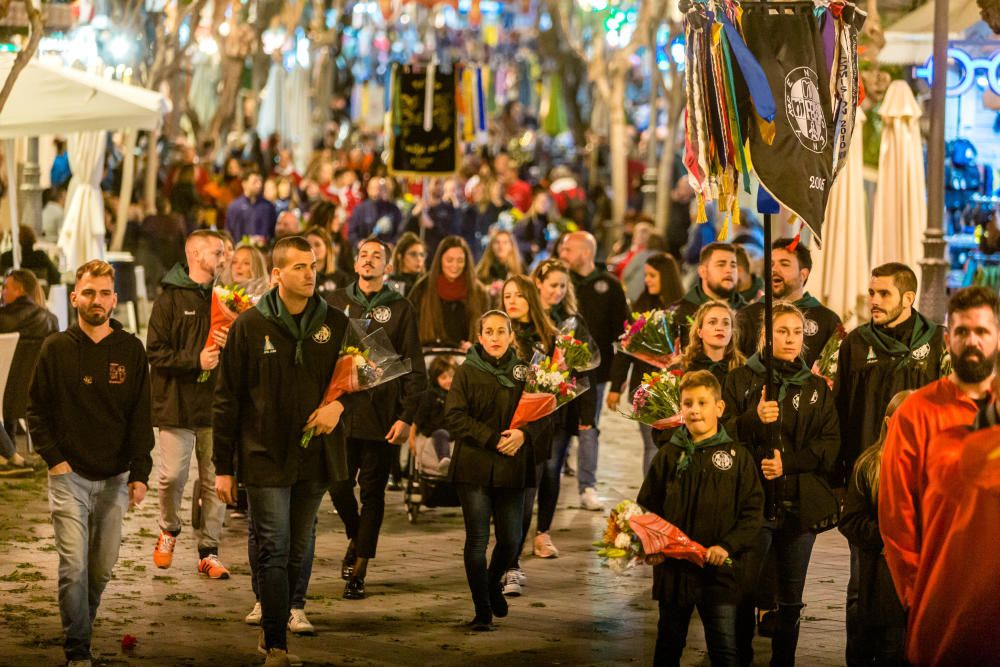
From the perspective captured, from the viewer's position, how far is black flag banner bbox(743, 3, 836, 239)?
27.7 feet

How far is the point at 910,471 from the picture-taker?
6051 mm

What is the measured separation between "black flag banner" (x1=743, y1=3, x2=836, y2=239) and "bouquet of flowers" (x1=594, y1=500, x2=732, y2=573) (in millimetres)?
1681

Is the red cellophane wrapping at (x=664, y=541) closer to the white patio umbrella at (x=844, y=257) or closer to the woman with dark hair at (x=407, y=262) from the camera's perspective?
the woman with dark hair at (x=407, y=262)

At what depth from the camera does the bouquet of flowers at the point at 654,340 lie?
1105cm

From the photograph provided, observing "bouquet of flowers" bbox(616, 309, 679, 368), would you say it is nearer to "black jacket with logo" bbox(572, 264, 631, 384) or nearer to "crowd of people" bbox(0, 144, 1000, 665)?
"crowd of people" bbox(0, 144, 1000, 665)

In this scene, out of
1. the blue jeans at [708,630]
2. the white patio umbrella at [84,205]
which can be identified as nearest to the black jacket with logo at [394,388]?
the blue jeans at [708,630]

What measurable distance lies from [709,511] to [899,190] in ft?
27.5

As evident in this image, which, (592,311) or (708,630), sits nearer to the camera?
(708,630)

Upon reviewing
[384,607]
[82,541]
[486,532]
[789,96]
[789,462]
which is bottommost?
[384,607]

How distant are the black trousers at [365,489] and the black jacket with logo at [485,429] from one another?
85 cm

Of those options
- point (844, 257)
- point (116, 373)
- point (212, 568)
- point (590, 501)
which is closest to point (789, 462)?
point (116, 373)

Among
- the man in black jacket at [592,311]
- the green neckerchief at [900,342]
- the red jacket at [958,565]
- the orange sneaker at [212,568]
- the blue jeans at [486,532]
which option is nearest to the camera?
the red jacket at [958,565]

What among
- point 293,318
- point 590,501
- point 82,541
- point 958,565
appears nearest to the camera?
point 958,565

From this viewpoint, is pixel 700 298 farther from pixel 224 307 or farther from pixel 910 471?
pixel 910 471
